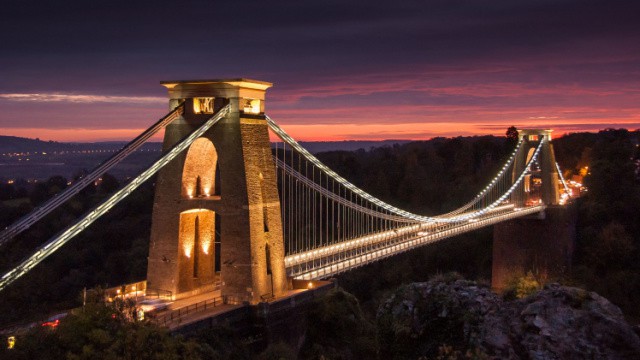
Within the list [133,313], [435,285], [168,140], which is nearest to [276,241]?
[168,140]

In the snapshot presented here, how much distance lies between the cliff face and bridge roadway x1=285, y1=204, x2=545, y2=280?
34.2ft

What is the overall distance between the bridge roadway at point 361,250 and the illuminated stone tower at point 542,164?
751 cm

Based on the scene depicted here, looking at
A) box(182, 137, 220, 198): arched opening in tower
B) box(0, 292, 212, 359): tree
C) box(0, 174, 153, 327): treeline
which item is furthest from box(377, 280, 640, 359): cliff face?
box(0, 174, 153, 327): treeline

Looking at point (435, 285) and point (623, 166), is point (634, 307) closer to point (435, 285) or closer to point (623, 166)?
point (623, 166)

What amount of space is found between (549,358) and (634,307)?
29.9 m

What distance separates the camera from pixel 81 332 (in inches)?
560

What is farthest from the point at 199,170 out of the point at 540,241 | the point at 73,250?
the point at 540,241

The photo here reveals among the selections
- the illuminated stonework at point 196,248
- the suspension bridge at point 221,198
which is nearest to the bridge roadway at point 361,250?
the suspension bridge at point 221,198

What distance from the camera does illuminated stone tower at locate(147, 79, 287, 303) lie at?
20031mm

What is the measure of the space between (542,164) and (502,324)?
37034 mm

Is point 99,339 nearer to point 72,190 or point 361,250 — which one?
point 72,190

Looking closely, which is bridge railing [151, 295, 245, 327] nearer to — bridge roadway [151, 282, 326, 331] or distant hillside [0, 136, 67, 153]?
bridge roadway [151, 282, 326, 331]

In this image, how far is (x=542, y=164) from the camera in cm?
4516

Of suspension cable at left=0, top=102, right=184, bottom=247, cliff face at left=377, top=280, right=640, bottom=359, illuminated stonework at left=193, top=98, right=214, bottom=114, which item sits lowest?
cliff face at left=377, top=280, right=640, bottom=359
